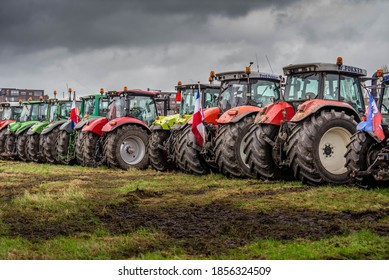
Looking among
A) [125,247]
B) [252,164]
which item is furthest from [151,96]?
[125,247]

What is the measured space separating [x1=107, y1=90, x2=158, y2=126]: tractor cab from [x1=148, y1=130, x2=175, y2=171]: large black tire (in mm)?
2463

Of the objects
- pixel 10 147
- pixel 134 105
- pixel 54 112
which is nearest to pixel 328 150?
pixel 134 105

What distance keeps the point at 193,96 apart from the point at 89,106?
17.4ft

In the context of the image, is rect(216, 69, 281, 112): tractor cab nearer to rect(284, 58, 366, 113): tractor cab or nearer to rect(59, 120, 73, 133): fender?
rect(284, 58, 366, 113): tractor cab

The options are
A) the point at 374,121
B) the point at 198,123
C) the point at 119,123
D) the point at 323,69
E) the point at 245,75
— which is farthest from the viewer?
the point at 119,123

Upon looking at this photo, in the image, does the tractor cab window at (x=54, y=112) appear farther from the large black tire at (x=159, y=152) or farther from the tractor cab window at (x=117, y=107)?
the large black tire at (x=159, y=152)

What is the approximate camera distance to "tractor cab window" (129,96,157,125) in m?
18.6

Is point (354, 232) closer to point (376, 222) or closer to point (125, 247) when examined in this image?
point (376, 222)

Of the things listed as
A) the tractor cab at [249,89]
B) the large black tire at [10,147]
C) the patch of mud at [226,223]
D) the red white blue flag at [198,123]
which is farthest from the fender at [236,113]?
the large black tire at [10,147]

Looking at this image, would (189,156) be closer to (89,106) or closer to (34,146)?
(89,106)

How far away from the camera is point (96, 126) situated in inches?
714

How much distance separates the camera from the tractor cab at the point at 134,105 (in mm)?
18438

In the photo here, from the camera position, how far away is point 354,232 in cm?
655

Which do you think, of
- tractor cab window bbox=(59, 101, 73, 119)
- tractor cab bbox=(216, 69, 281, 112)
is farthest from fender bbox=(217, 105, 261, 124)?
tractor cab window bbox=(59, 101, 73, 119)
